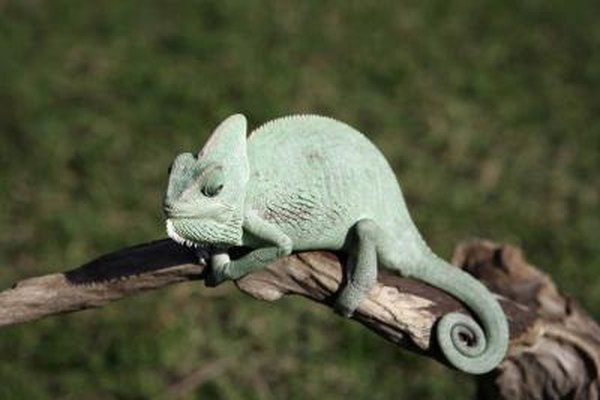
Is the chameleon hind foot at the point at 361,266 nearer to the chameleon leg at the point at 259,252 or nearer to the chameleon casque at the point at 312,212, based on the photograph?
the chameleon casque at the point at 312,212

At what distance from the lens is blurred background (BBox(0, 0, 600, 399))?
2695 mm

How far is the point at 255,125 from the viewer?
361cm

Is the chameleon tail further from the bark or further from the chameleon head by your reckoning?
the chameleon head

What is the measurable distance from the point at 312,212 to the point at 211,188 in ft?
0.65

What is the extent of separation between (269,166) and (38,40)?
8.92ft

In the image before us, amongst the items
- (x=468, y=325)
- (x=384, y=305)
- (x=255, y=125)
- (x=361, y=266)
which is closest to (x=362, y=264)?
(x=361, y=266)

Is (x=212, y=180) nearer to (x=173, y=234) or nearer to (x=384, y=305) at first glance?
(x=173, y=234)

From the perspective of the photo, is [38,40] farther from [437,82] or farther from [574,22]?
[574,22]

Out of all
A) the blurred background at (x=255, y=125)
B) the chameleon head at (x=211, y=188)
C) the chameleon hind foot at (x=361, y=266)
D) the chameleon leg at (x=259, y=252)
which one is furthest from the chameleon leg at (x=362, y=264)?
the blurred background at (x=255, y=125)

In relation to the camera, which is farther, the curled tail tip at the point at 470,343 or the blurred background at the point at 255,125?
the blurred background at the point at 255,125

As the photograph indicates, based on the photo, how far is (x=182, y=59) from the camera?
395 centimetres

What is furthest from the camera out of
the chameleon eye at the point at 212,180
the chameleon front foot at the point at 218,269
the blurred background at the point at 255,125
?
the blurred background at the point at 255,125

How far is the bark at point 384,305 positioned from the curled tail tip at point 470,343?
3 centimetres

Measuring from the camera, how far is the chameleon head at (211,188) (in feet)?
4.82
